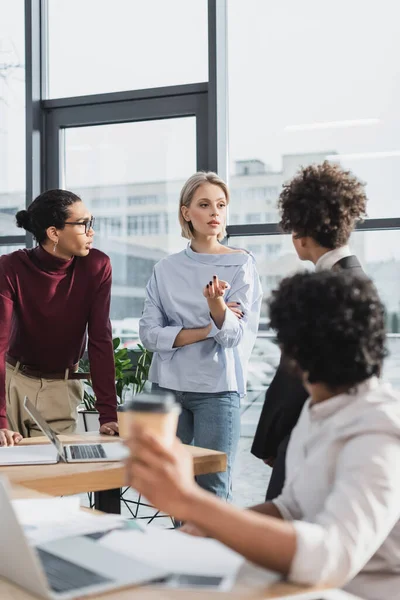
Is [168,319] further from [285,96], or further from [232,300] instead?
[285,96]

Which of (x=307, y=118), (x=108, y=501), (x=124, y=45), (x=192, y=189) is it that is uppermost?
(x=124, y=45)

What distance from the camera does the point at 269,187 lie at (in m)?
3.98

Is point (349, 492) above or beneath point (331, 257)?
beneath

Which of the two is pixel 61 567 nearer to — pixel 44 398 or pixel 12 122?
pixel 44 398

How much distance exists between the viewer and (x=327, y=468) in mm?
1221

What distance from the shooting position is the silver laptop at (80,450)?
208cm

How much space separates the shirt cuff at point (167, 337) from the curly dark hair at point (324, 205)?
95cm

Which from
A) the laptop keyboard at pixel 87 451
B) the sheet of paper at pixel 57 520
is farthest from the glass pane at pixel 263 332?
the sheet of paper at pixel 57 520

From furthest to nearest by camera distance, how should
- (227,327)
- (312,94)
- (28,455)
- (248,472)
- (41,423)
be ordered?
1. (248,472)
2. (312,94)
3. (227,327)
4. (28,455)
5. (41,423)

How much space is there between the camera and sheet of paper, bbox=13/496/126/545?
135cm

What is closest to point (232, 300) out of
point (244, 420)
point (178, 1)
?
point (244, 420)

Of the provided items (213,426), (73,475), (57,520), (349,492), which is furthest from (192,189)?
(349,492)

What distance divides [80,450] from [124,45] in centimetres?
269

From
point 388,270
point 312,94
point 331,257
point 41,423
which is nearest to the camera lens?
point 331,257
